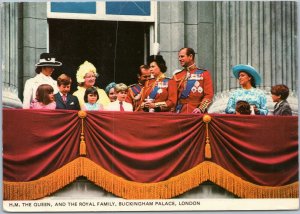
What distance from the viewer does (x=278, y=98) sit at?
9258 mm

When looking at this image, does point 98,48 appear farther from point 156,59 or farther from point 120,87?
point 156,59

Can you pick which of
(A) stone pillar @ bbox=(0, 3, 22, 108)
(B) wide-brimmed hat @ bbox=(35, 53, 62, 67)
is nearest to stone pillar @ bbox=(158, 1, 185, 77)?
(B) wide-brimmed hat @ bbox=(35, 53, 62, 67)

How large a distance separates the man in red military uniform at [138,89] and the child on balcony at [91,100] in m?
0.33

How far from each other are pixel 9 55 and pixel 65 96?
755 mm

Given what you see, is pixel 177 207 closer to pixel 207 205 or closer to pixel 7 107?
pixel 207 205

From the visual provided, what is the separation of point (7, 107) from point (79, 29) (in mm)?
1173

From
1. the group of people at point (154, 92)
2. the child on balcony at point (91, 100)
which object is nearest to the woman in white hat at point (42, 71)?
the group of people at point (154, 92)

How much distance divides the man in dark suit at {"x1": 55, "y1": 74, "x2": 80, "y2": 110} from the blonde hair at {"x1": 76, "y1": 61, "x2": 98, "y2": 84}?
0.10 metres

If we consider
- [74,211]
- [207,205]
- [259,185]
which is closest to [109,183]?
[74,211]

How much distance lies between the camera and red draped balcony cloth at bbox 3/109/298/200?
29.1 feet

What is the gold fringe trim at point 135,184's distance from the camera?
29.1 ft

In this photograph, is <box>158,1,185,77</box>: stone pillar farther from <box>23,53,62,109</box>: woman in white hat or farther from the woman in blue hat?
<box>23,53,62,109</box>: woman in white hat

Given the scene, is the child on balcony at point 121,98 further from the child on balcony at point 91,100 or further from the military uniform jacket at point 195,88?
the military uniform jacket at point 195,88

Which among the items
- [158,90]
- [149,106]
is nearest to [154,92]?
[158,90]
